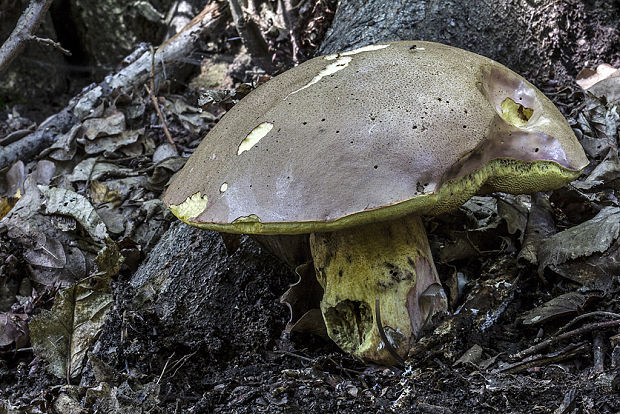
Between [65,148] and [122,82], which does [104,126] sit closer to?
[65,148]

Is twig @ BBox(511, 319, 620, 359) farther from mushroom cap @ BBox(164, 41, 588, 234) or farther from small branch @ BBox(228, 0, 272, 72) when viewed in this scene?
small branch @ BBox(228, 0, 272, 72)

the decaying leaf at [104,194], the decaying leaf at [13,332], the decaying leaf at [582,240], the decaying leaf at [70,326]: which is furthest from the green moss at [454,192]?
the decaying leaf at [104,194]

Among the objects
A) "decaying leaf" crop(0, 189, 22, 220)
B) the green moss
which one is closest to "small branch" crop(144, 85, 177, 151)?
"decaying leaf" crop(0, 189, 22, 220)

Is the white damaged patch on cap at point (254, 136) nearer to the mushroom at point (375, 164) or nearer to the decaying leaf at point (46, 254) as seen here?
the mushroom at point (375, 164)

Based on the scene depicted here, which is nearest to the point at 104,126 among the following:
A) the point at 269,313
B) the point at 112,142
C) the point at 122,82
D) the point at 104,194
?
the point at 112,142

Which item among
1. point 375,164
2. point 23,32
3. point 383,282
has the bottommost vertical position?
point 383,282

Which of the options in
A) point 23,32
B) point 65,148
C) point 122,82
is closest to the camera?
point 23,32
